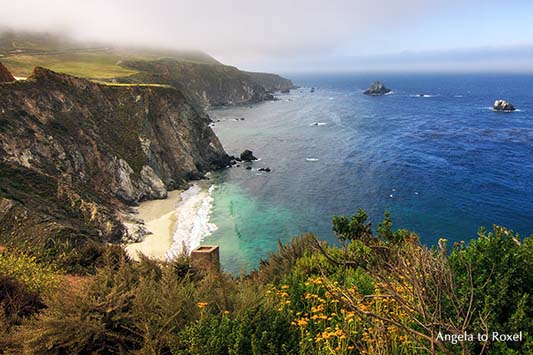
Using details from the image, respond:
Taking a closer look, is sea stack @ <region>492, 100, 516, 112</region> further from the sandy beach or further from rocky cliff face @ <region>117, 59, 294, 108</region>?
the sandy beach

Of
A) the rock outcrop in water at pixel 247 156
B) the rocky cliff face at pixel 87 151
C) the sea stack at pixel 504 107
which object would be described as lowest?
the rock outcrop in water at pixel 247 156

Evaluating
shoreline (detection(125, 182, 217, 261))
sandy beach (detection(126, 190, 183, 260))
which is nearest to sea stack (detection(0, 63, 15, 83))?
sandy beach (detection(126, 190, 183, 260))

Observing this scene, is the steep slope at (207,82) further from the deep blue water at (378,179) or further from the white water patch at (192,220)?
the white water patch at (192,220)

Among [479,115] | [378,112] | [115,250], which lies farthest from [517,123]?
[115,250]

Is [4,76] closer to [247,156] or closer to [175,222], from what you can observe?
[175,222]

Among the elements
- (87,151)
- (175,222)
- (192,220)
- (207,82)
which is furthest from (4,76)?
(207,82)

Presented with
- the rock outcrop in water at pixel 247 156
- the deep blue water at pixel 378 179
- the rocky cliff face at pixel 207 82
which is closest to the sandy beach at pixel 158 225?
the deep blue water at pixel 378 179
